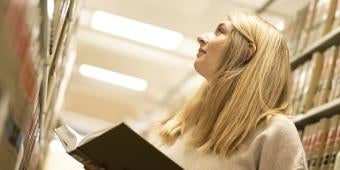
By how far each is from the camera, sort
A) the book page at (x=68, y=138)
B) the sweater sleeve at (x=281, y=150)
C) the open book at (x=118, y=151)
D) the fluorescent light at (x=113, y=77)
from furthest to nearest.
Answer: the fluorescent light at (x=113, y=77) < the sweater sleeve at (x=281, y=150) < the book page at (x=68, y=138) < the open book at (x=118, y=151)

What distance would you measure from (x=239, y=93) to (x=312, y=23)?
1.17m

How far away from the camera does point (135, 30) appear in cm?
438

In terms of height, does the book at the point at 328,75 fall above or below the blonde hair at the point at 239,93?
below

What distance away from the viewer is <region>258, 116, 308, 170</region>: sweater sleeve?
1.34m

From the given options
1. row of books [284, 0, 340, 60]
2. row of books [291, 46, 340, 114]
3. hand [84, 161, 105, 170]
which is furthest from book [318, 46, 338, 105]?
hand [84, 161, 105, 170]

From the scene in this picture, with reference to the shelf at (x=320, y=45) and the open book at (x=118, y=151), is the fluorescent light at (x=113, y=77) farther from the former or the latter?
the open book at (x=118, y=151)

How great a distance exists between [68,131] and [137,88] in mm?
4785

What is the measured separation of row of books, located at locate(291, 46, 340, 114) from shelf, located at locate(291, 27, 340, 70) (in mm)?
30

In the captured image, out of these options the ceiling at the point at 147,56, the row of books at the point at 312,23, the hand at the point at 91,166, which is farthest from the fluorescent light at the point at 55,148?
the hand at the point at 91,166

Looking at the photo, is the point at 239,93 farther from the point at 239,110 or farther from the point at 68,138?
the point at 68,138

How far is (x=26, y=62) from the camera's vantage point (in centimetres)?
43

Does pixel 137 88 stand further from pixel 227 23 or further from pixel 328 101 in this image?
pixel 227 23

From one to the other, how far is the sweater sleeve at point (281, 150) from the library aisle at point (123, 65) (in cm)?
33

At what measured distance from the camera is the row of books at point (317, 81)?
83.8 inches
